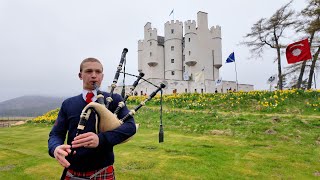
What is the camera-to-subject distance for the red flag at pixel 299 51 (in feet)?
70.4

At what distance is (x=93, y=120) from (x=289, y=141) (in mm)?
11614

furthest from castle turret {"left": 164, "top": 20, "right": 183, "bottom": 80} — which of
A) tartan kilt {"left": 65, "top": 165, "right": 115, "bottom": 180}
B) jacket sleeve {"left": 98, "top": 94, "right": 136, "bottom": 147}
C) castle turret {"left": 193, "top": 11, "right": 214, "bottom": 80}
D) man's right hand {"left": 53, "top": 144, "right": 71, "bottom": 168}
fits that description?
man's right hand {"left": 53, "top": 144, "right": 71, "bottom": 168}

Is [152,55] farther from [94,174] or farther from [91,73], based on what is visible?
[94,174]

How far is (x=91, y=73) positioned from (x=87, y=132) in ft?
2.67

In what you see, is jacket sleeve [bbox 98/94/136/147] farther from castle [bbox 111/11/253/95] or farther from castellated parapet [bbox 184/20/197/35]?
castellated parapet [bbox 184/20/197/35]

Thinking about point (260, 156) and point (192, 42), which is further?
point (192, 42)

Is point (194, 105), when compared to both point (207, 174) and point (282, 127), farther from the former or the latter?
point (207, 174)

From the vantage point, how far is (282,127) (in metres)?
14.5

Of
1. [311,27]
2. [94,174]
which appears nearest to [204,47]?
[311,27]

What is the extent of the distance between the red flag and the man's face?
872 inches

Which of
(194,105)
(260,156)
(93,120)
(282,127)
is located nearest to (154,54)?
(194,105)

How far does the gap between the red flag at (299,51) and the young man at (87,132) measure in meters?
22.2

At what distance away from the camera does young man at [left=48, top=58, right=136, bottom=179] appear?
317cm

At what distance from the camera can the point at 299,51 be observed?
21.9m
